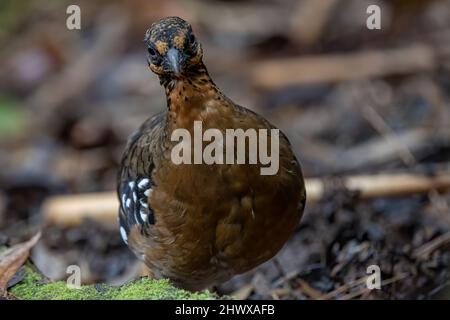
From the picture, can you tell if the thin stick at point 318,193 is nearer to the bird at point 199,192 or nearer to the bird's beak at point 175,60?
the bird at point 199,192

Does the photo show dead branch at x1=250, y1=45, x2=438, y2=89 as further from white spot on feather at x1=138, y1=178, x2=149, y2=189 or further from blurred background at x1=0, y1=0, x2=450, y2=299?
white spot on feather at x1=138, y1=178, x2=149, y2=189

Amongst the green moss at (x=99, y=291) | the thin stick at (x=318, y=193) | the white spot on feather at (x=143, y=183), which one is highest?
the white spot on feather at (x=143, y=183)

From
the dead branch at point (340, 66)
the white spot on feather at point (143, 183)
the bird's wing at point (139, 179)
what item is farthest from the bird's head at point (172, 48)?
the dead branch at point (340, 66)

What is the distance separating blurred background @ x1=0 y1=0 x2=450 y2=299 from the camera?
543 cm

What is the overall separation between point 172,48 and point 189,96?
0.85ft

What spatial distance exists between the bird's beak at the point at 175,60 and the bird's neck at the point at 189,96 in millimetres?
127

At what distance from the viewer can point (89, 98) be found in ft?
30.6

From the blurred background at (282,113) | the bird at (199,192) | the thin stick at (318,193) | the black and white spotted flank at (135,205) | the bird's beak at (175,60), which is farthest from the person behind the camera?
the thin stick at (318,193)

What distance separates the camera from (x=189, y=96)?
13.6 feet

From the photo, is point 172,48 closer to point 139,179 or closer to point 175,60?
point 175,60

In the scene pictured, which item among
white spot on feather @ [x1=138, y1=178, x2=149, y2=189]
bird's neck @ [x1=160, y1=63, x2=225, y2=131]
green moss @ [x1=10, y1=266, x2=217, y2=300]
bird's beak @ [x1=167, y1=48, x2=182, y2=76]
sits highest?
bird's beak @ [x1=167, y1=48, x2=182, y2=76]

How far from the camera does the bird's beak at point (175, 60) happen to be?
3969 mm

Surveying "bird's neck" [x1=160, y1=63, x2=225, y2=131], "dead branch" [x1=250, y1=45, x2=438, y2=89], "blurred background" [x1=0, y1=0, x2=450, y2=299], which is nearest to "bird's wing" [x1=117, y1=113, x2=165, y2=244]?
"bird's neck" [x1=160, y1=63, x2=225, y2=131]

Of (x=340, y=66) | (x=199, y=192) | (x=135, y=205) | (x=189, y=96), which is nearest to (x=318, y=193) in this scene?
(x=135, y=205)
